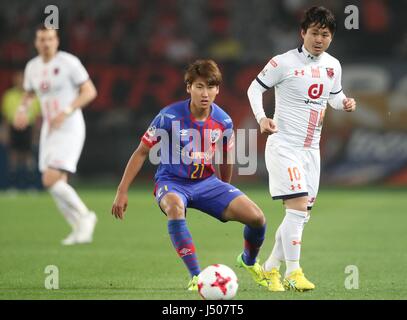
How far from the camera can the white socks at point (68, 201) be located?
11.3 metres

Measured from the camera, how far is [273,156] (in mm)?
7891

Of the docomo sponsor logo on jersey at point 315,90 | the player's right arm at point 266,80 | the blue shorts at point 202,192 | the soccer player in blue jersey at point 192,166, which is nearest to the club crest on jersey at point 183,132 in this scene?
the soccer player in blue jersey at point 192,166

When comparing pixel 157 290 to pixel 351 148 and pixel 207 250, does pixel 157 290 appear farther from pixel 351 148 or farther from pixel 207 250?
pixel 351 148

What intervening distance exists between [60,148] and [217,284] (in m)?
5.26

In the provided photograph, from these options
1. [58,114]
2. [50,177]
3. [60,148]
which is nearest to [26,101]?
[58,114]

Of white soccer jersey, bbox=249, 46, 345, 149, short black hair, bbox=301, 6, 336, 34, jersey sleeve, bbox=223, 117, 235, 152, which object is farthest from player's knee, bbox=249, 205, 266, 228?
short black hair, bbox=301, 6, 336, 34

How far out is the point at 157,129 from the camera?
7.45m

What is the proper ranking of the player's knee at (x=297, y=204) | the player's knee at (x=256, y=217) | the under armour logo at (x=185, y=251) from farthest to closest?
the player's knee at (x=297, y=204) < the player's knee at (x=256, y=217) < the under armour logo at (x=185, y=251)

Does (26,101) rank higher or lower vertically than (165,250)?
higher

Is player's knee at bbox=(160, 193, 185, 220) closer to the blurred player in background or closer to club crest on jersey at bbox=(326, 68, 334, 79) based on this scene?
club crest on jersey at bbox=(326, 68, 334, 79)

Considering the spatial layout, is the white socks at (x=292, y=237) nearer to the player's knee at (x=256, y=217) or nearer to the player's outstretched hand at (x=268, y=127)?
the player's knee at (x=256, y=217)

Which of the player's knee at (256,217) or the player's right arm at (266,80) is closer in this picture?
the player's knee at (256,217)

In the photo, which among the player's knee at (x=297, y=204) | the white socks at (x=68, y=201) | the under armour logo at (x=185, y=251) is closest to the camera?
the under armour logo at (x=185, y=251)

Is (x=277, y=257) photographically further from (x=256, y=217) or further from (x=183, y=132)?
(x=183, y=132)
